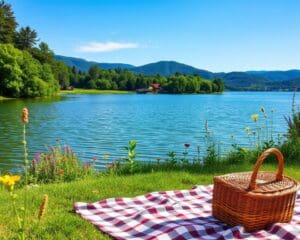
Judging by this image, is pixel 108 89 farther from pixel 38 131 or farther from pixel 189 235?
pixel 189 235

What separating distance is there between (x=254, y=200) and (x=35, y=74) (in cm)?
5875

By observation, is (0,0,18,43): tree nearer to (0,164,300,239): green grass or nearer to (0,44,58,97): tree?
(0,44,58,97): tree

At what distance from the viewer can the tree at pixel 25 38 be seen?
73500 mm

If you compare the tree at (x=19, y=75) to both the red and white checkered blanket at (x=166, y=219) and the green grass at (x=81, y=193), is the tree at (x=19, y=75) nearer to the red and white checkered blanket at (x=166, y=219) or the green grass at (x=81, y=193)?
the green grass at (x=81, y=193)

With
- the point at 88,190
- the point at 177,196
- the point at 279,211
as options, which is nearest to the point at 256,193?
the point at 279,211

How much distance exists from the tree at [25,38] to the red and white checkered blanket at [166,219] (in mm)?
73457

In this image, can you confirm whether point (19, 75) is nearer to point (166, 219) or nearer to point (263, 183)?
point (166, 219)

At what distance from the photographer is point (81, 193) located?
5492mm

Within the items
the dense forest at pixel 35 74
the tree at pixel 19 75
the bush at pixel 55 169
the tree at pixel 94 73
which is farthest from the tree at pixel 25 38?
the bush at pixel 55 169

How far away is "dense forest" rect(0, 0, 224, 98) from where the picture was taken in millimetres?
54625

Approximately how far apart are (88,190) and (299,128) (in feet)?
19.1

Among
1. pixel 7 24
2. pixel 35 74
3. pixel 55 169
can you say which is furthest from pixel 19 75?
pixel 55 169

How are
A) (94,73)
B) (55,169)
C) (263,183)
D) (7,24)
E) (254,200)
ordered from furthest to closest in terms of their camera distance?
(94,73) → (7,24) → (55,169) → (263,183) → (254,200)

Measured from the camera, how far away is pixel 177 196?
17.3 ft
